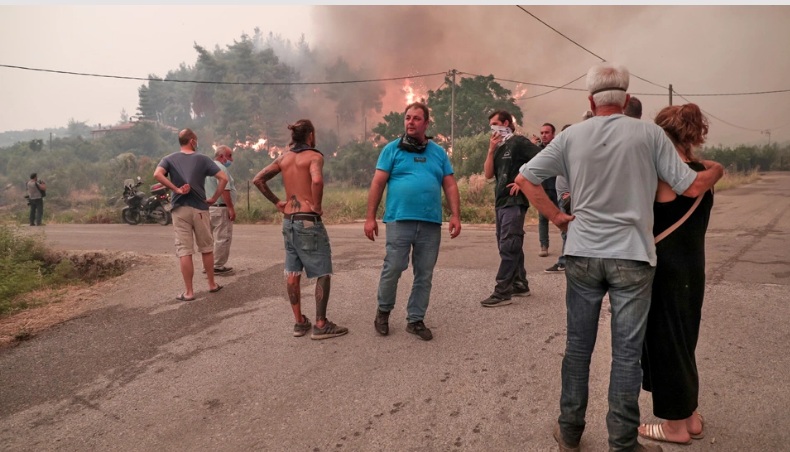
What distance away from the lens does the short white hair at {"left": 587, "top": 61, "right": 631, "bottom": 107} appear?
219 centimetres

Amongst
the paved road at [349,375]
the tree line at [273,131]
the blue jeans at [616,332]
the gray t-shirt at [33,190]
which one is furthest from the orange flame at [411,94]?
the blue jeans at [616,332]

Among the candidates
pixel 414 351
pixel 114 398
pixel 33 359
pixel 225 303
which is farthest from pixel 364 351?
pixel 33 359

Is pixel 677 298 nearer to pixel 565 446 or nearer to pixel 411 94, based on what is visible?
pixel 565 446

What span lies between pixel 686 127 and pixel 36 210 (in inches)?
764

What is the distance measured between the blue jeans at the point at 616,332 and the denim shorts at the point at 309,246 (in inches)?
86.7

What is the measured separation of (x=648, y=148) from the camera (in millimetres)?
2094

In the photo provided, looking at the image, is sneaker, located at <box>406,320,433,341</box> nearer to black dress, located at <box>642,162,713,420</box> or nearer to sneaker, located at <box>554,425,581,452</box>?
sneaker, located at <box>554,425,581,452</box>

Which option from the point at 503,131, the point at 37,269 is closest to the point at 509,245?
the point at 503,131

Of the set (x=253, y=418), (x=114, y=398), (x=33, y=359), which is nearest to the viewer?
(x=253, y=418)

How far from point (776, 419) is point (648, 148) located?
1597 mm

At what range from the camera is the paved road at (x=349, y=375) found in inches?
99.4

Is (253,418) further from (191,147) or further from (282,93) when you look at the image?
(282,93)

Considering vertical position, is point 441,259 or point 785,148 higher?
point 785,148

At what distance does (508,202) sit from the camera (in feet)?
15.3
